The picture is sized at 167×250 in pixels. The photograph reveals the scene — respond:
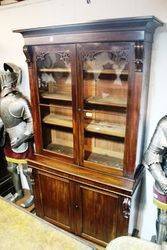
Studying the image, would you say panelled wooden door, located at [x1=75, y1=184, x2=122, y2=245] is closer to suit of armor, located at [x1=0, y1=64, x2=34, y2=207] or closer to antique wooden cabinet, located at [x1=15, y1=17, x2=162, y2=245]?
antique wooden cabinet, located at [x1=15, y1=17, x2=162, y2=245]

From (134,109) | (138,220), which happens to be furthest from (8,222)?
(138,220)

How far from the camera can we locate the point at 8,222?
118 centimetres

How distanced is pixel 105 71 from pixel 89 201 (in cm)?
113

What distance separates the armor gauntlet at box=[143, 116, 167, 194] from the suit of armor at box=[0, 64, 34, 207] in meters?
1.21

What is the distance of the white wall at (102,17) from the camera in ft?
5.63

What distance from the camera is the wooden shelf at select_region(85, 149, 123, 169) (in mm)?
1937

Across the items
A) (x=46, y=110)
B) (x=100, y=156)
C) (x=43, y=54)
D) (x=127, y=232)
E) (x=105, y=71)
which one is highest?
(x=43, y=54)

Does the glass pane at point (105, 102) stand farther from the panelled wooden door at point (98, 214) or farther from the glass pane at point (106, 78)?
the panelled wooden door at point (98, 214)

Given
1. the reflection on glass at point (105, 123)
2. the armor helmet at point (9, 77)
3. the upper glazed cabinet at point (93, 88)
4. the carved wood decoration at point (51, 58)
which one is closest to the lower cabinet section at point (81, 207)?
the upper glazed cabinet at point (93, 88)

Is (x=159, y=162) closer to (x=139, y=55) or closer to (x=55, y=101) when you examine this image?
(x=139, y=55)

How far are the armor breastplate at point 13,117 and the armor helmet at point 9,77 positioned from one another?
0.25 ft

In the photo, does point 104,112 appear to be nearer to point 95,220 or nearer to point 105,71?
point 105,71

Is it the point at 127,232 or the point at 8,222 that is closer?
the point at 8,222

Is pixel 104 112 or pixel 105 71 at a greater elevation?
pixel 105 71
